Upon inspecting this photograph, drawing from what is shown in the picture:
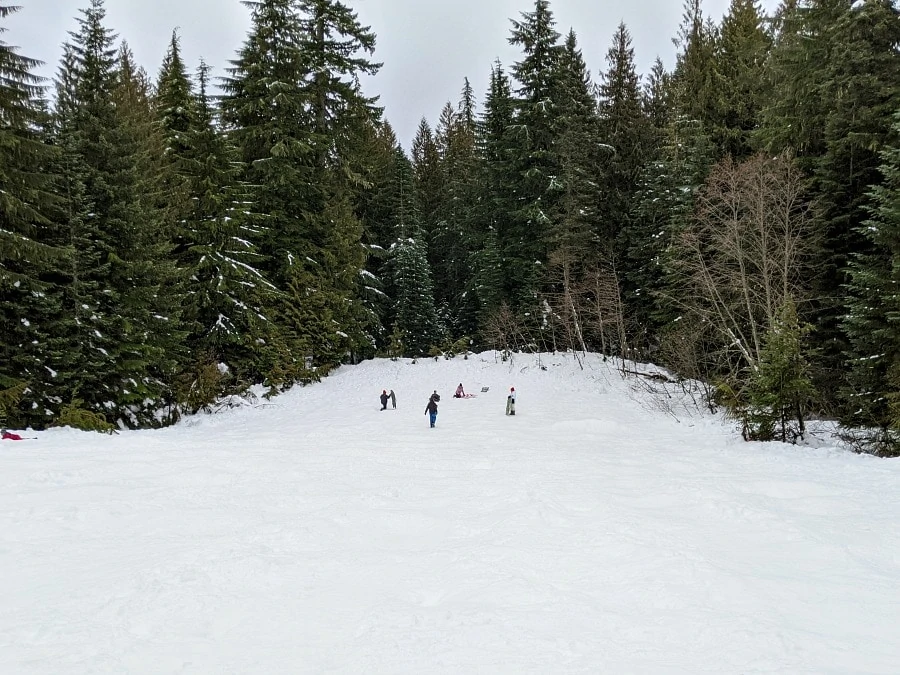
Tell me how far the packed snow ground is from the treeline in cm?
538

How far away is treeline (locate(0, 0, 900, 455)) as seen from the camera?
47.7ft

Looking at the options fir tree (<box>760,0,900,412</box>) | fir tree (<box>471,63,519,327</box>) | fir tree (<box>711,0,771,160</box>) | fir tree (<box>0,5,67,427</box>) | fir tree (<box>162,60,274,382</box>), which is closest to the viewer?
fir tree (<box>0,5,67,427</box>)

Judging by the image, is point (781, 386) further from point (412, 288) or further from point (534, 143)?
point (412, 288)

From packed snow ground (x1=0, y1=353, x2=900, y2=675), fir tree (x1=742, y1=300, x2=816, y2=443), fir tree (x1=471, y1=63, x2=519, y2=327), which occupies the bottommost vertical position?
packed snow ground (x1=0, y1=353, x2=900, y2=675)

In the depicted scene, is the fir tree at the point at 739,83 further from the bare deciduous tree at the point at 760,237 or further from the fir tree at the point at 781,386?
the fir tree at the point at 781,386

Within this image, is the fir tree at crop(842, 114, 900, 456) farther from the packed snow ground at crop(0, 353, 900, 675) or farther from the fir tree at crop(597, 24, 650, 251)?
the fir tree at crop(597, 24, 650, 251)

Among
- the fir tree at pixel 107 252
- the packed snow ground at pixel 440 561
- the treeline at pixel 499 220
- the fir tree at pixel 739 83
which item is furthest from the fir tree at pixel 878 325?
the fir tree at pixel 107 252

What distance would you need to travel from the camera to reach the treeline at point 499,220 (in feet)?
47.7

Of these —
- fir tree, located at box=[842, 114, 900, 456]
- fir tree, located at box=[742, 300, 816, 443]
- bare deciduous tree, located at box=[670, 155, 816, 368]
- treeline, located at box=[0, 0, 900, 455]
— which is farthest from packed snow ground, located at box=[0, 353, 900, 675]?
bare deciduous tree, located at box=[670, 155, 816, 368]

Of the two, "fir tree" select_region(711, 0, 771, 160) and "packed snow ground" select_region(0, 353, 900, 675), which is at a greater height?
"fir tree" select_region(711, 0, 771, 160)

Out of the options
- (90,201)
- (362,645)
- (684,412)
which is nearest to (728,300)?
(684,412)

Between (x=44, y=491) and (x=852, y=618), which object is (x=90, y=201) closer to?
(x=44, y=491)

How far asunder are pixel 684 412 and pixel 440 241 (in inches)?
1183

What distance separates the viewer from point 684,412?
66.3 ft
